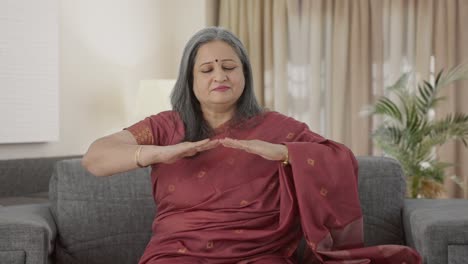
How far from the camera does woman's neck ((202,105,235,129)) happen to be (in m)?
2.51

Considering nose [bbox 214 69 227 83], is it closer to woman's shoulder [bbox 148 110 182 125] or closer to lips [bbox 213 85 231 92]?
lips [bbox 213 85 231 92]

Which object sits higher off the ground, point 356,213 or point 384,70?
point 384,70

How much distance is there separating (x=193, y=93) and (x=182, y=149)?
37cm

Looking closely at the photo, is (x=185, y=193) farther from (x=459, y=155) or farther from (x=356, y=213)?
(x=459, y=155)

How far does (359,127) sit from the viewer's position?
584 centimetres

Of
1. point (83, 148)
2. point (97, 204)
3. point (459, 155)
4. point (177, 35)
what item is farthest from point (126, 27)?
point (97, 204)

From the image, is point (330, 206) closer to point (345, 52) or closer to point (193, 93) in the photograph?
point (193, 93)

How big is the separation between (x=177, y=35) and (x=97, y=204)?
378 centimetres

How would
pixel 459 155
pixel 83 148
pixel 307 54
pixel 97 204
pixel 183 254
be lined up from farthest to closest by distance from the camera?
pixel 307 54
pixel 459 155
pixel 83 148
pixel 97 204
pixel 183 254

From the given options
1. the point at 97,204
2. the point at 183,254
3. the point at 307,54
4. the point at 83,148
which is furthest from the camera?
the point at 307,54

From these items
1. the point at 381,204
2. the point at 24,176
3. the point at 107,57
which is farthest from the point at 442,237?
the point at 107,57

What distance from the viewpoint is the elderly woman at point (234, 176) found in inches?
89.4

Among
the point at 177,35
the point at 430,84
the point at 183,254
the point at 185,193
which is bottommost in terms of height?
the point at 183,254

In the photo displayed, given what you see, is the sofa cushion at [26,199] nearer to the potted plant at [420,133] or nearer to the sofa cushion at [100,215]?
the sofa cushion at [100,215]
